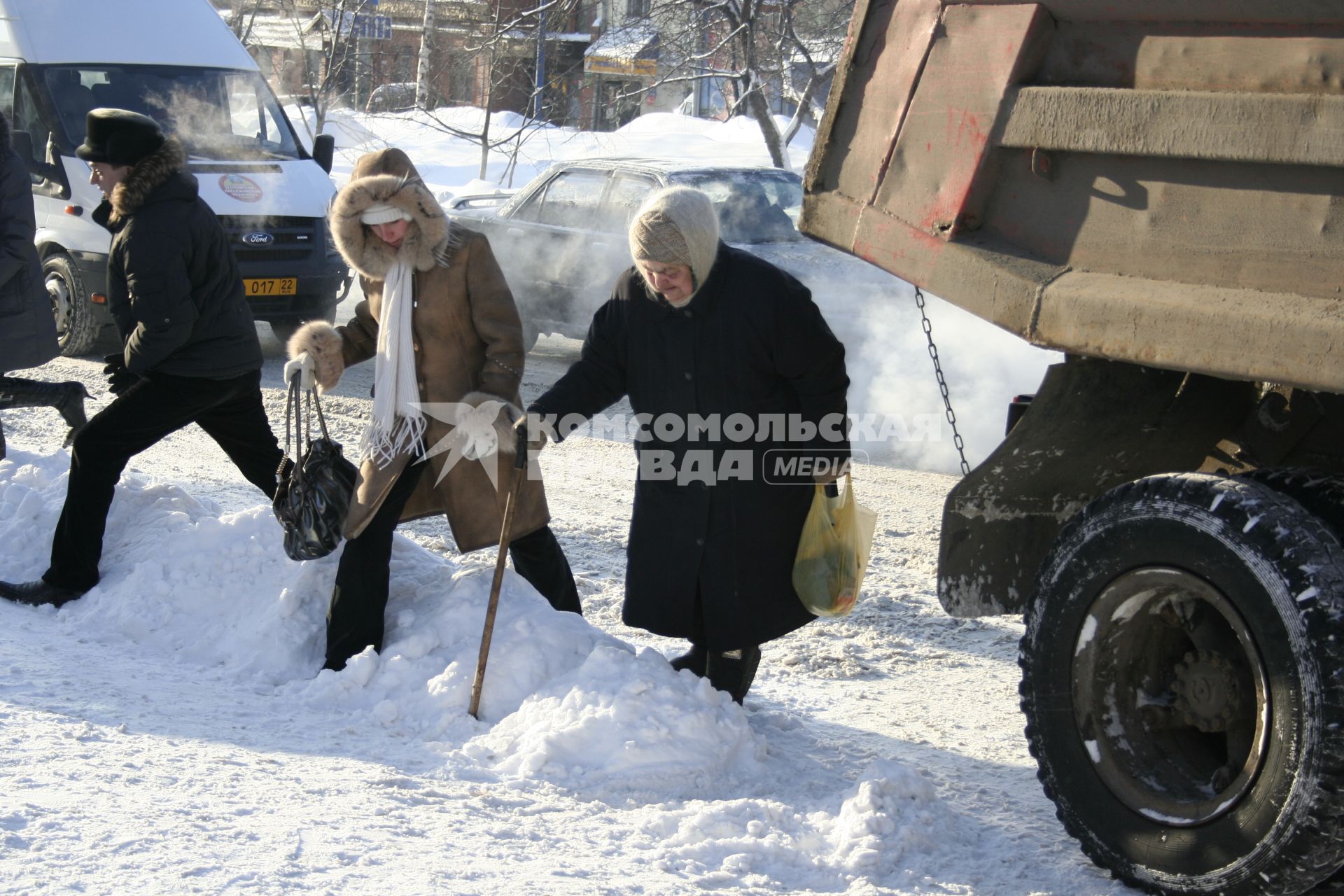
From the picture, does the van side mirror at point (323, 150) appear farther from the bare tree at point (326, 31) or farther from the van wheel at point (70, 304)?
the bare tree at point (326, 31)

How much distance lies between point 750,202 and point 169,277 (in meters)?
5.51

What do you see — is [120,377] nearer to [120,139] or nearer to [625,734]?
[120,139]

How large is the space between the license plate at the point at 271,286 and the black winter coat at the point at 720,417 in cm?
635

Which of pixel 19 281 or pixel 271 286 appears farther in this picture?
pixel 271 286

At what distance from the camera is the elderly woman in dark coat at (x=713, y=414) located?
3.73 m

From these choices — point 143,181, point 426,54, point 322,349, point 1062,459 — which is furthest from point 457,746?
point 426,54

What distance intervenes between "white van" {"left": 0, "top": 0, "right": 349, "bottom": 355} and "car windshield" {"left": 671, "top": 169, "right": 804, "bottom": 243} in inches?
117

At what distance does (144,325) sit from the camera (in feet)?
15.4

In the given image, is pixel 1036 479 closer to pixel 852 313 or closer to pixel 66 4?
pixel 852 313

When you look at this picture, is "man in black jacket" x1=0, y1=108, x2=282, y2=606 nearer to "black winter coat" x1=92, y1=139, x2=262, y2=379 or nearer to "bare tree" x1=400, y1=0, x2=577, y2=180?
"black winter coat" x1=92, y1=139, x2=262, y2=379

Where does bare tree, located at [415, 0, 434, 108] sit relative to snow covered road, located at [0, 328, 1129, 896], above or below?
above

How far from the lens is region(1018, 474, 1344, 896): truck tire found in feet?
8.34

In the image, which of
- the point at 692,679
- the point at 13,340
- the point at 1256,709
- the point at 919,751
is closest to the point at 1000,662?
the point at 919,751

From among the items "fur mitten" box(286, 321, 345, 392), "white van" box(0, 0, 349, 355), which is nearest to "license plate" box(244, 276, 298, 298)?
"white van" box(0, 0, 349, 355)
